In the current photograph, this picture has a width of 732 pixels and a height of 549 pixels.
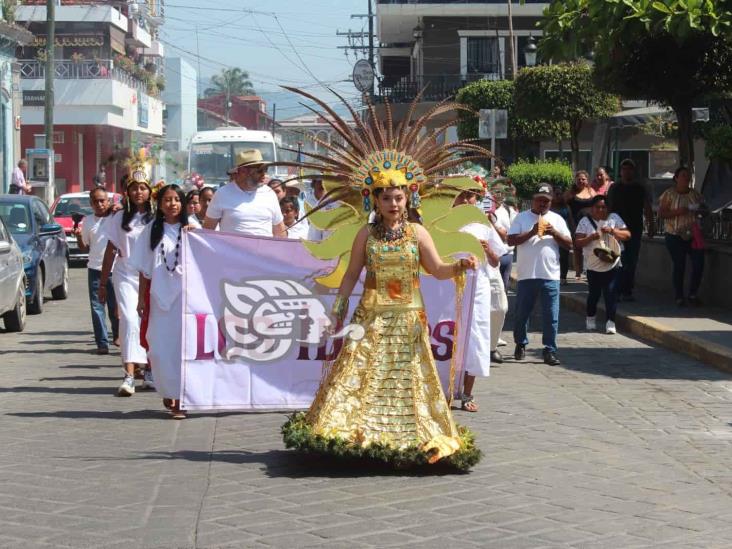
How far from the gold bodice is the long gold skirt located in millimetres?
34

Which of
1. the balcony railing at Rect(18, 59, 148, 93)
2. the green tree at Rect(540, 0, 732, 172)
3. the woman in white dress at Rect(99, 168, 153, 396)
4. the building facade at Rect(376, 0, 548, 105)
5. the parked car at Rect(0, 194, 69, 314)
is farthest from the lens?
the balcony railing at Rect(18, 59, 148, 93)

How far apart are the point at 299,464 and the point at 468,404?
2462 mm

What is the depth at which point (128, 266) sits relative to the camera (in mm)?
11172

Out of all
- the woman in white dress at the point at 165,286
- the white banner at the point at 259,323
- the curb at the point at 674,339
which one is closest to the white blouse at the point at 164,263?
the woman in white dress at the point at 165,286

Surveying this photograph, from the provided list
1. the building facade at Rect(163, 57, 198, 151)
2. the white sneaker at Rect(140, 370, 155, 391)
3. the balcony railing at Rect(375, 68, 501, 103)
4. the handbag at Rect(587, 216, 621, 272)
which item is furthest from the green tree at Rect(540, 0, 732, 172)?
the building facade at Rect(163, 57, 198, 151)

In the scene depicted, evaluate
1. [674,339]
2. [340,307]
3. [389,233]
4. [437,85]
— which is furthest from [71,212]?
[437,85]

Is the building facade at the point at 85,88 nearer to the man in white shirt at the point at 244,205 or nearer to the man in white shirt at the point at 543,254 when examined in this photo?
the man in white shirt at the point at 543,254

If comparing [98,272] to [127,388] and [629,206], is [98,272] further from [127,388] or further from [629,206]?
[629,206]

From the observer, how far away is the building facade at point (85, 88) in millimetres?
56312

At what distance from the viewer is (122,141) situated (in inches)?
2613

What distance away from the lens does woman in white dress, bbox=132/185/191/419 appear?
997cm

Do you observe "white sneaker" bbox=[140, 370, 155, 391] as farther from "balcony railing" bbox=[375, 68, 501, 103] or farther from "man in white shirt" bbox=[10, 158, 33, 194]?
"balcony railing" bbox=[375, 68, 501, 103]

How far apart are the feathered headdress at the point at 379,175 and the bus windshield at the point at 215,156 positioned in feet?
86.3

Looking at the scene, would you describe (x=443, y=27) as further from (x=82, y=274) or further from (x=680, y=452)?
(x=680, y=452)
